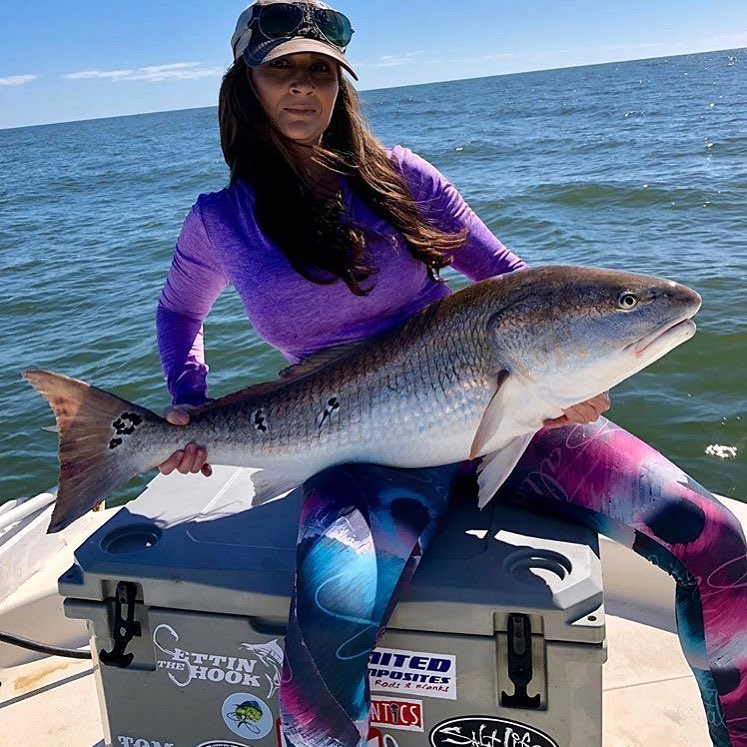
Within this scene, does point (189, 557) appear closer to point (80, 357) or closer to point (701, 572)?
point (701, 572)

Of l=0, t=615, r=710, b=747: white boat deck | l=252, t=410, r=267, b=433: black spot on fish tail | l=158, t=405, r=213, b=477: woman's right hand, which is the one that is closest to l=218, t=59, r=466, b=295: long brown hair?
l=252, t=410, r=267, b=433: black spot on fish tail

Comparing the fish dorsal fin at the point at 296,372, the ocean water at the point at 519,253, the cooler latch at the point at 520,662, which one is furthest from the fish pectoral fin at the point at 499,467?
the ocean water at the point at 519,253

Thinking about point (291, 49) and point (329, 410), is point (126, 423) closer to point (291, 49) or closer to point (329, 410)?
point (329, 410)

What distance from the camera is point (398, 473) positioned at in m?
2.30

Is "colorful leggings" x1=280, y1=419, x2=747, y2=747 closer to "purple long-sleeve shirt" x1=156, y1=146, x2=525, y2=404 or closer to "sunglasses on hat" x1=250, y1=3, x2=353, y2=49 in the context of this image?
"purple long-sleeve shirt" x1=156, y1=146, x2=525, y2=404

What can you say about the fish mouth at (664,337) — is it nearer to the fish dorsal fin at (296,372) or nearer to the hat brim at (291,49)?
the fish dorsal fin at (296,372)

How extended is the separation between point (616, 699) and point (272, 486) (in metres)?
1.61

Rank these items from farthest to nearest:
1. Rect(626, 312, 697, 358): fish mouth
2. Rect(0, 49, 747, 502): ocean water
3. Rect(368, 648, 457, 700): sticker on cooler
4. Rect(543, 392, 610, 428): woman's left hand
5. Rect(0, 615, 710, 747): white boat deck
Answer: Rect(0, 49, 747, 502): ocean water
Rect(0, 615, 710, 747): white boat deck
Rect(543, 392, 610, 428): woman's left hand
Rect(626, 312, 697, 358): fish mouth
Rect(368, 648, 457, 700): sticker on cooler

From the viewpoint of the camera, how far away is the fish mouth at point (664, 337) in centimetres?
209

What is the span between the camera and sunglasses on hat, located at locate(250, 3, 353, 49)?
2361mm

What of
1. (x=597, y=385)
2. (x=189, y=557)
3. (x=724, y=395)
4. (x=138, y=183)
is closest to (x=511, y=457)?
(x=597, y=385)

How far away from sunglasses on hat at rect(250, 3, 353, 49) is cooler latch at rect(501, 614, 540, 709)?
68.6 inches

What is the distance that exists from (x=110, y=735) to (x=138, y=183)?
24734 mm

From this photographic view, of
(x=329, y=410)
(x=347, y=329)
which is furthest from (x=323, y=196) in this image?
(x=329, y=410)
